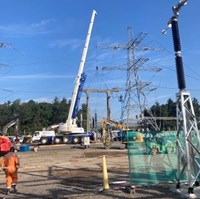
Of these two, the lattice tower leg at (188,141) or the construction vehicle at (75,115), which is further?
the construction vehicle at (75,115)

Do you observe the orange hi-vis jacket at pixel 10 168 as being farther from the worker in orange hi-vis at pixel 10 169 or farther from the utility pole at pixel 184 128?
the utility pole at pixel 184 128

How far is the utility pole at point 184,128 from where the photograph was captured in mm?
11477

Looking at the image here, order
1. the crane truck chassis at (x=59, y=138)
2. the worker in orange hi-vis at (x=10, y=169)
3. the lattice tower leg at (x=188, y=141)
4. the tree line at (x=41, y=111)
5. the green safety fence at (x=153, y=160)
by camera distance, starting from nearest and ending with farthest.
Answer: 1. the lattice tower leg at (x=188, y=141)
2. the green safety fence at (x=153, y=160)
3. the worker in orange hi-vis at (x=10, y=169)
4. the crane truck chassis at (x=59, y=138)
5. the tree line at (x=41, y=111)

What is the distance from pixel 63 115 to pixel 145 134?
143446 millimetres

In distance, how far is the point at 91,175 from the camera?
17609mm

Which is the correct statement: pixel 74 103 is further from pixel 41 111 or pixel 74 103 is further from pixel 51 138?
pixel 41 111

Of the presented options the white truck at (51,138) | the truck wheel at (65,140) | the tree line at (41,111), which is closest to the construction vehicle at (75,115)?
the truck wheel at (65,140)

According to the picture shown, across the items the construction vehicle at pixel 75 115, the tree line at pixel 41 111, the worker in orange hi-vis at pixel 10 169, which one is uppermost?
the tree line at pixel 41 111

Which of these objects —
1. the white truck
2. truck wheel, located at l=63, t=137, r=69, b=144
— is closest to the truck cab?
the white truck

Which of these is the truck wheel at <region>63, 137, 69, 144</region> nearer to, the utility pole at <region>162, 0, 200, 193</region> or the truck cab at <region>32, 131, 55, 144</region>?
the truck cab at <region>32, 131, 55, 144</region>

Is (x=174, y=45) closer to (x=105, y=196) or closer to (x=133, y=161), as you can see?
(x=133, y=161)

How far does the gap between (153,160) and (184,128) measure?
6.46 ft

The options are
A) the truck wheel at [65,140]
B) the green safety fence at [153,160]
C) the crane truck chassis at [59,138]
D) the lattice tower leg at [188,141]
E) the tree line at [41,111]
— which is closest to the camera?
the lattice tower leg at [188,141]

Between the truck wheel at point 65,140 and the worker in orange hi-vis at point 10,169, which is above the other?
the truck wheel at point 65,140
